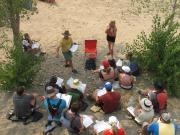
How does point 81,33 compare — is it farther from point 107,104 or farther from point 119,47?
point 107,104

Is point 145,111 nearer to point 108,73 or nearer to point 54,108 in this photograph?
point 108,73

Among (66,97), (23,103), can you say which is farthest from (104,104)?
(23,103)

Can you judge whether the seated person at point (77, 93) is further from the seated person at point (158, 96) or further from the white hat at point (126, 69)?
the seated person at point (158, 96)

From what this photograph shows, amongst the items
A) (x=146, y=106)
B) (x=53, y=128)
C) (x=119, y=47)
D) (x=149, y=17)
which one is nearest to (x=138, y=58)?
(x=119, y=47)

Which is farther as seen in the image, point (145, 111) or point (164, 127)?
point (145, 111)

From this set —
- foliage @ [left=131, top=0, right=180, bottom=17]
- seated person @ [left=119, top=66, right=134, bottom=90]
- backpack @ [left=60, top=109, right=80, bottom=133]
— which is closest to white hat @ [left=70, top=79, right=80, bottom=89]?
backpack @ [left=60, top=109, right=80, bottom=133]

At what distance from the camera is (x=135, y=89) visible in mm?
13273

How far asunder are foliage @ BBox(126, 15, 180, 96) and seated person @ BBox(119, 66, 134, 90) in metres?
1.03

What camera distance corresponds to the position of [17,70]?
1262 centimetres

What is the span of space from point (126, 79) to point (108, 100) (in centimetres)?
147

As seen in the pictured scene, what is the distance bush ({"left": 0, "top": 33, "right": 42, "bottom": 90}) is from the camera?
12.6 meters

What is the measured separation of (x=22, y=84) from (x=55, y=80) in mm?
1460

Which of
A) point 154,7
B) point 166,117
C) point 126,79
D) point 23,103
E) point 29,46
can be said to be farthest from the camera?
point 154,7

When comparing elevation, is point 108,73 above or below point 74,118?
above
